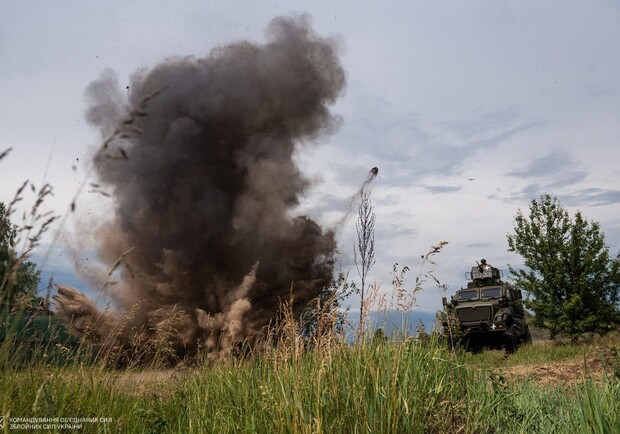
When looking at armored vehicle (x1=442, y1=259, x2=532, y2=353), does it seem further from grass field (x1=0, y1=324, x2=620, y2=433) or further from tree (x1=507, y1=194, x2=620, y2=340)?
grass field (x1=0, y1=324, x2=620, y2=433)

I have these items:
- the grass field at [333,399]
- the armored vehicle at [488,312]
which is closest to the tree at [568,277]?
the armored vehicle at [488,312]

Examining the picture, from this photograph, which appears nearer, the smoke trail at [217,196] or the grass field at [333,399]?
the grass field at [333,399]

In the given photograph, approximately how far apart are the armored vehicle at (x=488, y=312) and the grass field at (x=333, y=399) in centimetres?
1211

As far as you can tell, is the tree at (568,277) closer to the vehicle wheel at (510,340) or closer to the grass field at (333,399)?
the vehicle wheel at (510,340)

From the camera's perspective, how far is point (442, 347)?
7047 millimetres

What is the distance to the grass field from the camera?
4246 mm

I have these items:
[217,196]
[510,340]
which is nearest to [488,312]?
[510,340]

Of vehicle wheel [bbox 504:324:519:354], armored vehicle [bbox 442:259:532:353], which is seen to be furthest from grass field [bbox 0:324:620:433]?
vehicle wheel [bbox 504:324:519:354]

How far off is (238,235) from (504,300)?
11.6 metres

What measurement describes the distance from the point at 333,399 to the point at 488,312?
1678 centimetres

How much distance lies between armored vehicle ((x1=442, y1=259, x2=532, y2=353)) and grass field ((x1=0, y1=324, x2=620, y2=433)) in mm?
12107

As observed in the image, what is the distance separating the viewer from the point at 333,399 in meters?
4.49

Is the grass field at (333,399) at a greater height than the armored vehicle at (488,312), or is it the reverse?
the armored vehicle at (488,312)

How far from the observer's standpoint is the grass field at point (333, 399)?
4.25 m
